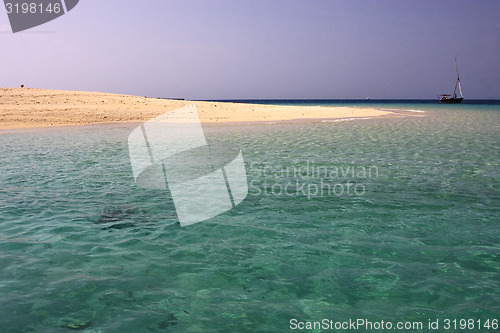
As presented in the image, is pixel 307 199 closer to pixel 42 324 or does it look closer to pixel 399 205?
pixel 399 205

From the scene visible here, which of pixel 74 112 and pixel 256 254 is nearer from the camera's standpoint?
pixel 256 254

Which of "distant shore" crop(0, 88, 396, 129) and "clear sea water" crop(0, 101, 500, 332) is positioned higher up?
"distant shore" crop(0, 88, 396, 129)

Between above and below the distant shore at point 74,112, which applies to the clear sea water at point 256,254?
below

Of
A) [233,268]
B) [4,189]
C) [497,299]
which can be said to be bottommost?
[497,299]

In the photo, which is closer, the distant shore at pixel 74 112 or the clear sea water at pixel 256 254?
the clear sea water at pixel 256 254

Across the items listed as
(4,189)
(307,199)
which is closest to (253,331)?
(307,199)

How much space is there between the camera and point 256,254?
5207 mm

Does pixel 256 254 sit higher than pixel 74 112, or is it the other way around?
pixel 74 112

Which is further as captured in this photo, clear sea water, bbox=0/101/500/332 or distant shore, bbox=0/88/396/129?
distant shore, bbox=0/88/396/129

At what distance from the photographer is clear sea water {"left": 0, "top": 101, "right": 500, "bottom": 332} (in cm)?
382

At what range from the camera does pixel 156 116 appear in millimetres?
34031

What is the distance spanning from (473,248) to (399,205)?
2.10 meters

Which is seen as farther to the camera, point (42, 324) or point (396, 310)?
point (396, 310)

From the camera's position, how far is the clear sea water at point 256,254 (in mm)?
3822
